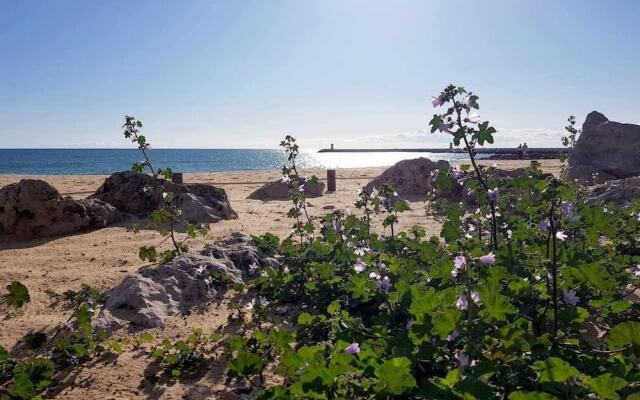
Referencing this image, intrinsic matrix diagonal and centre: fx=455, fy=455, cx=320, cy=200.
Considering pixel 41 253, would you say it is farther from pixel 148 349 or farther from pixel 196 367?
pixel 196 367

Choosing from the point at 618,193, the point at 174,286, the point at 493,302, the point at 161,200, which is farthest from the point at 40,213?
the point at 618,193

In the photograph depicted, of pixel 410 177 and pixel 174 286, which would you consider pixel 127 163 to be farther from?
pixel 174 286

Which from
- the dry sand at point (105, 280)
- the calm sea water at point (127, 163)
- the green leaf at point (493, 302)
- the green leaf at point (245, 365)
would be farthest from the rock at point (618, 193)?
the calm sea water at point (127, 163)

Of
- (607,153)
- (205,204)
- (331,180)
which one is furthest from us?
(331,180)

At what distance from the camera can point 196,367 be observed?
3045 millimetres

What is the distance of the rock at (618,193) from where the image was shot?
7285 millimetres

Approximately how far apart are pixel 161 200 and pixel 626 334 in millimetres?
8000

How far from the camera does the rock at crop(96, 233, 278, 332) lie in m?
3.77

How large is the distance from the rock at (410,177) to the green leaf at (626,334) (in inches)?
410

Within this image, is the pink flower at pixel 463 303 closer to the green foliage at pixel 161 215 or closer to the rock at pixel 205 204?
the green foliage at pixel 161 215

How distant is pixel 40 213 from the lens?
6930 mm

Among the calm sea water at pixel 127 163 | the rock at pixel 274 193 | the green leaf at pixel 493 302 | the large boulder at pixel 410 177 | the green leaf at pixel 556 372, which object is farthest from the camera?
the calm sea water at pixel 127 163

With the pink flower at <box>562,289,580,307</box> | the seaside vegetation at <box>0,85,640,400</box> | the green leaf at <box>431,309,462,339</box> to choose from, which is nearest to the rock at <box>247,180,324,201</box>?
the seaside vegetation at <box>0,85,640,400</box>

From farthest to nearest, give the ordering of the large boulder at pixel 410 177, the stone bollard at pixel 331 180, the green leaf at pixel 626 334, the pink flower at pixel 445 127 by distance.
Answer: the stone bollard at pixel 331 180 < the large boulder at pixel 410 177 < the pink flower at pixel 445 127 < the green leaf at pixel 626 334
